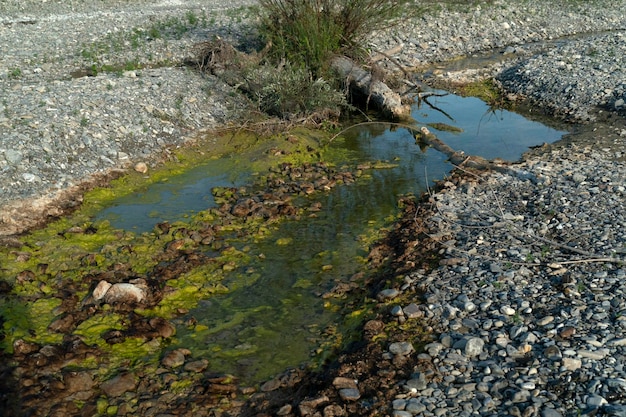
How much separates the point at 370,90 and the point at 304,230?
222 inches

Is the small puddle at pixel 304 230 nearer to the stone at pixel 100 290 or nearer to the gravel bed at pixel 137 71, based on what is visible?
the stone at pixel 100 290

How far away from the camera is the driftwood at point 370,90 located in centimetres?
1277

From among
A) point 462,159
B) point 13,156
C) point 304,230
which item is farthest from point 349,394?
point 13,156

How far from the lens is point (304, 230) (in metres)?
8.30

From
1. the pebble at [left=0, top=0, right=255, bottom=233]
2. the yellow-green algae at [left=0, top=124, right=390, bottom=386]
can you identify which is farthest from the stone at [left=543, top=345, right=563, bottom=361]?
the pebble at [left=0, top=0, right=255, bottom=233]

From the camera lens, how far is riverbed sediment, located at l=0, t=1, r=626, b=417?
16.6 feet

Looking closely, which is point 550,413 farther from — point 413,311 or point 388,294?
point 388,294

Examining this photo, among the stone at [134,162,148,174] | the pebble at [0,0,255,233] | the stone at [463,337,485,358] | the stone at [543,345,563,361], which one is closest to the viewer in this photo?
the stone at [543,345,563,361]

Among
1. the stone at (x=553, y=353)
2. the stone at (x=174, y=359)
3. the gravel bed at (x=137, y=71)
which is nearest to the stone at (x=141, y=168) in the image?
the gravel bed at (x=137, y=71)

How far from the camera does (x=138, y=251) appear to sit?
24.9 feet

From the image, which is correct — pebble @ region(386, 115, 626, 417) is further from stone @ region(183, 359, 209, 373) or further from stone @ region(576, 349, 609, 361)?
stone @ region(183, 359, 209, 373)

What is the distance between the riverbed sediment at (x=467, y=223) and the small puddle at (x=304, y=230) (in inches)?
22.2

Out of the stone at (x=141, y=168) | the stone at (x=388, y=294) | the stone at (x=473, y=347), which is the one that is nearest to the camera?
the stone at (x=473, y=347)

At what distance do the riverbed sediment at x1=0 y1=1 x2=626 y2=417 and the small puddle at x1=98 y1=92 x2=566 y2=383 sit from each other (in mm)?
564
